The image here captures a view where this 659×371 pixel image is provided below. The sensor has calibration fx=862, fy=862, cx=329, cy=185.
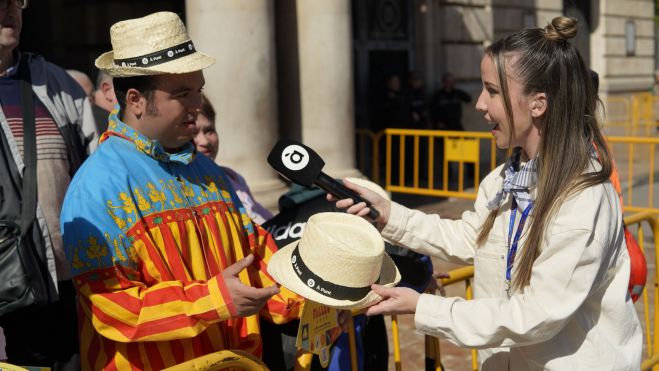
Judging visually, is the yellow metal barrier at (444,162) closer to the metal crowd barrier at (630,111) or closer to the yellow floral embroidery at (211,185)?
the metal crowd barrier at (630,111)

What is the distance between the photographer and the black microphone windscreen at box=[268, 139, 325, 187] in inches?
106

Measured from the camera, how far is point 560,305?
226 centimetres

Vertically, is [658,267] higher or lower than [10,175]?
lower

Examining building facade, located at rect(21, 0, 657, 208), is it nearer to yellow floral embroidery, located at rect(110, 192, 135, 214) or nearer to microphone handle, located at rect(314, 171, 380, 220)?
microphone handle, located at rect(314, 171, 380, 220)

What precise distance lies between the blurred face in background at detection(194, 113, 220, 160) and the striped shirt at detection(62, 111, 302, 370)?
1.54m

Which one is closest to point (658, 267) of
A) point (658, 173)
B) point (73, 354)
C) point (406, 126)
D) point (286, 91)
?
point (73, 354)

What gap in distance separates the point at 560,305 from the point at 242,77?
6360 mm

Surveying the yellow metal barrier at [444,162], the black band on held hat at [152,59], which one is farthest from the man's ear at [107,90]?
the yellow metal barrier at [444,162]

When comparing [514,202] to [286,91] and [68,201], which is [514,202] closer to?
[68,201]

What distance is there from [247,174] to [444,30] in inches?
272

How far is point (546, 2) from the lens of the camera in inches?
684

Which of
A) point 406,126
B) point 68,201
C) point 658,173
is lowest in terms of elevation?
point 658,173

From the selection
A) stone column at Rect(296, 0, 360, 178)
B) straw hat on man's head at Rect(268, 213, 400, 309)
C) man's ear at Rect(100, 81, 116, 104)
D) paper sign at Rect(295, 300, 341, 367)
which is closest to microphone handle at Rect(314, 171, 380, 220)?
straw hat on man's head at Rect(268, 213, 400, 309)

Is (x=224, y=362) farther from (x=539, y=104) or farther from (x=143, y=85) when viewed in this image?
(x=539, y=104)
